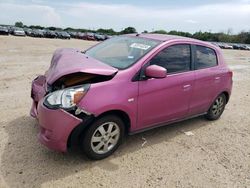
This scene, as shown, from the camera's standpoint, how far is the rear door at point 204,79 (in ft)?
15.4

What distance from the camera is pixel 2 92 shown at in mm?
6301

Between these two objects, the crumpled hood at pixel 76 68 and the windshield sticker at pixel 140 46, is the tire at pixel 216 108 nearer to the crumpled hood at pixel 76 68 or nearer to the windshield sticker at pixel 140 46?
the windshield sticker at pixel 140 46

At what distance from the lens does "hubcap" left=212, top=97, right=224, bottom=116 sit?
5.40 metres

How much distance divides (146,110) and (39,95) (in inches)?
62.0

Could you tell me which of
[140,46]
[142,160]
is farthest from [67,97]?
[140,46]

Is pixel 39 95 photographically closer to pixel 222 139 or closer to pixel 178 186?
pixel 178 186

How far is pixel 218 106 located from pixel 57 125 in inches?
139

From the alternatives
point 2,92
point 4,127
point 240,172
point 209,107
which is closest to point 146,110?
point 240,172

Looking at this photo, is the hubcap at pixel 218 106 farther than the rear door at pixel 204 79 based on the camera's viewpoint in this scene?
Yes

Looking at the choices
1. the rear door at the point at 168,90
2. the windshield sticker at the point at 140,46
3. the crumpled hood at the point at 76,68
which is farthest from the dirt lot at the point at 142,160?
the windshield sticker at the point at 140,46

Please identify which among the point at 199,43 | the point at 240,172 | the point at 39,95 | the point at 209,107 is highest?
the point at 199,43

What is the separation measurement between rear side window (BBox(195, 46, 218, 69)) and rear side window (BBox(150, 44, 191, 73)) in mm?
260

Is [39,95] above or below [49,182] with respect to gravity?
above

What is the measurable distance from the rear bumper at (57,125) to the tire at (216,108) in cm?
310
